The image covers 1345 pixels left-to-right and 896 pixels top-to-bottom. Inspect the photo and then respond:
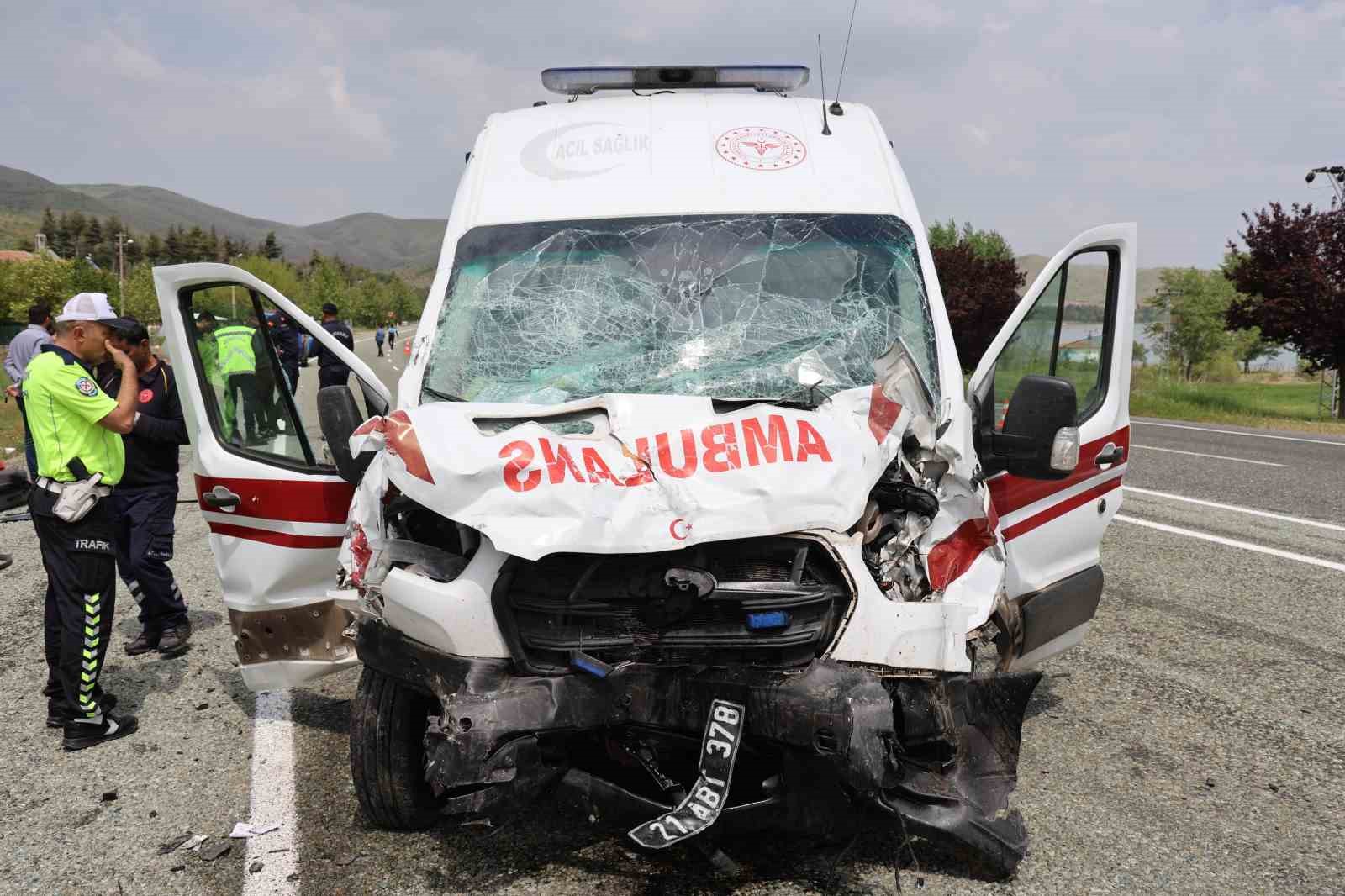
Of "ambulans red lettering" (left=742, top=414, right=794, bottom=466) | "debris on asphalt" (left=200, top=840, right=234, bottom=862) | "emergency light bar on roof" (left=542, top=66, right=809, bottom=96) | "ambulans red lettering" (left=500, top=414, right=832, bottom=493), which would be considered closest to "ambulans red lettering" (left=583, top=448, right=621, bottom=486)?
"ambulans red lettering" (left=500, top=414, right=832, bottom=493)

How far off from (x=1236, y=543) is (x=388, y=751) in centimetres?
702

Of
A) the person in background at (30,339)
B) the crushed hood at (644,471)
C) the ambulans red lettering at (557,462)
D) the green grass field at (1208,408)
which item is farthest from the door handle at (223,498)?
the green grass field at (1208,408)

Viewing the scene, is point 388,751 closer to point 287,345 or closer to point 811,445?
point 811,445

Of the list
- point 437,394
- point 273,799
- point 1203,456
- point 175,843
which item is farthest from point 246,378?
point 1203,456

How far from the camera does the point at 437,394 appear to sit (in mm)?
3848

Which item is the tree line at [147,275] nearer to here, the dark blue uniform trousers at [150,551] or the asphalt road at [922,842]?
the dark blue uniform trousers at [150,551]

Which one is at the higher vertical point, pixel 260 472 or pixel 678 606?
pixel 260 472

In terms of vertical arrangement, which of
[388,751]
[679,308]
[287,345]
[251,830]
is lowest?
[251,830]

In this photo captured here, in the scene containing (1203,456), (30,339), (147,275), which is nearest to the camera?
(30,339)

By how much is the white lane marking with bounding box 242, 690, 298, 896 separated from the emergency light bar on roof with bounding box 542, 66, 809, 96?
355 cm

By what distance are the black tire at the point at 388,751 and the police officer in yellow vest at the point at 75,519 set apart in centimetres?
185

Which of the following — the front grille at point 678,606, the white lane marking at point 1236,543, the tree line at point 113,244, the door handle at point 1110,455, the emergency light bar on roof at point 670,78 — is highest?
the tree line at point 113,244

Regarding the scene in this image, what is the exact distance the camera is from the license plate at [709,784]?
289 centimetres

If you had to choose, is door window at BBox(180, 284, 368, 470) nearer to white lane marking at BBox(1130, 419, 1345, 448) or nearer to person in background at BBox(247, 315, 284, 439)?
person in background at BBox(247, 315, 284, 439)
